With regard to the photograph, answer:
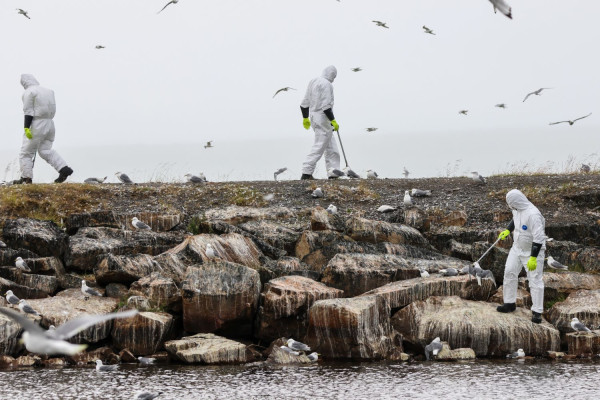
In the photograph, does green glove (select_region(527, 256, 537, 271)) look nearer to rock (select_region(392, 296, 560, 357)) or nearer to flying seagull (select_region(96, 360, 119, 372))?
rock (select_region(392, 296, 560, 357))

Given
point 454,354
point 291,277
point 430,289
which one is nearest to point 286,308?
point 291,277

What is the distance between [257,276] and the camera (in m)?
17.8

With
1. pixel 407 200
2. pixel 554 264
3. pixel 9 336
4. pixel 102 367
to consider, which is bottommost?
pixel 102 367

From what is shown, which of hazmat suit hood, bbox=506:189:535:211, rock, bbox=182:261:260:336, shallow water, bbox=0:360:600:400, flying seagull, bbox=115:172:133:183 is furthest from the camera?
flying seagull, bbox=115:172:133:183

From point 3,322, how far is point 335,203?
9391 millimetres

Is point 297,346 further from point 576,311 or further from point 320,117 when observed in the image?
point 320,117

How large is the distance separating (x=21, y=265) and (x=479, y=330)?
8.98 meters

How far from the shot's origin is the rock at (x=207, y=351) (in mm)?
16375

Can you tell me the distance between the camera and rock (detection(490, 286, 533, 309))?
18.2m

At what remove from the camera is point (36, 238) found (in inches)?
777

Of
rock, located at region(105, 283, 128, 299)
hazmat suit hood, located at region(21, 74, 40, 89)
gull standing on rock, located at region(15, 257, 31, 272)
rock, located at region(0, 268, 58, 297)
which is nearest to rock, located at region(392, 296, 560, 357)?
rock, located at region(105, 283, 128, 299)

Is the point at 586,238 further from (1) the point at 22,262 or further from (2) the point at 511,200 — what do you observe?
(1) the point at 22,262

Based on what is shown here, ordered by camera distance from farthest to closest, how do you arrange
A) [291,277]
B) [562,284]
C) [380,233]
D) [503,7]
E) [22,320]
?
[380,233] < [562,284] < [291,277] < [22,320] < [503,7]

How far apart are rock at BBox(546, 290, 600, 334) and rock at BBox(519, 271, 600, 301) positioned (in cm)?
45
